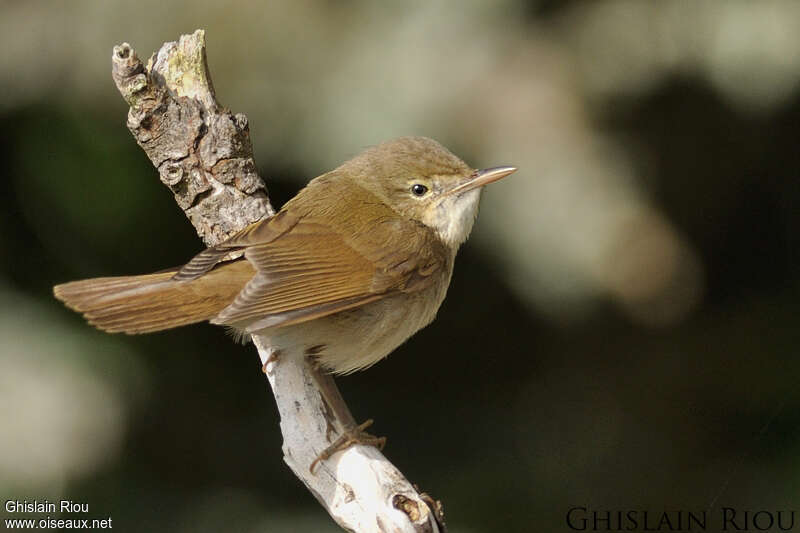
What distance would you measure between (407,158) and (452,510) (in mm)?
1398

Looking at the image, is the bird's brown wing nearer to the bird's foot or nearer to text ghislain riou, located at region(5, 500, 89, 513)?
the bird's foot

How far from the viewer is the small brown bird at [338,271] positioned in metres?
2.94

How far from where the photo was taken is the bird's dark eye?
3.56 metres

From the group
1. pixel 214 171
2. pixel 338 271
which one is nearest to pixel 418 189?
pixel 338 271

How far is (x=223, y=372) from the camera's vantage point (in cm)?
432

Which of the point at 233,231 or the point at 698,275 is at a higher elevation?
the point at 233,231

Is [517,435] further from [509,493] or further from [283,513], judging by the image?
[283,513]

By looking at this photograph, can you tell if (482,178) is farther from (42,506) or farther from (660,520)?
(42,506)

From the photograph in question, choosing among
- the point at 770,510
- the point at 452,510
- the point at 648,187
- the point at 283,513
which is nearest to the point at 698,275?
the point at 648,187

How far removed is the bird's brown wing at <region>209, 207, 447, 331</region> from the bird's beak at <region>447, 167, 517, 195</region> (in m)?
0.19

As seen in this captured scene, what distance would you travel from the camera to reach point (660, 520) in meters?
4.24

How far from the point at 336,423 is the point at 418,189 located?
35.9 inches

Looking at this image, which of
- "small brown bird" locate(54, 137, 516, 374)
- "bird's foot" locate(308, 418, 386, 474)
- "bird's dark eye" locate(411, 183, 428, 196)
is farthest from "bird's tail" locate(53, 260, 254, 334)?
"bird's dark eye" locate(411, 183, 428, 196)

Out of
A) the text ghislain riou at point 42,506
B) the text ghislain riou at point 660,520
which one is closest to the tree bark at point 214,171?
the text ghislain riou at point 42,506
